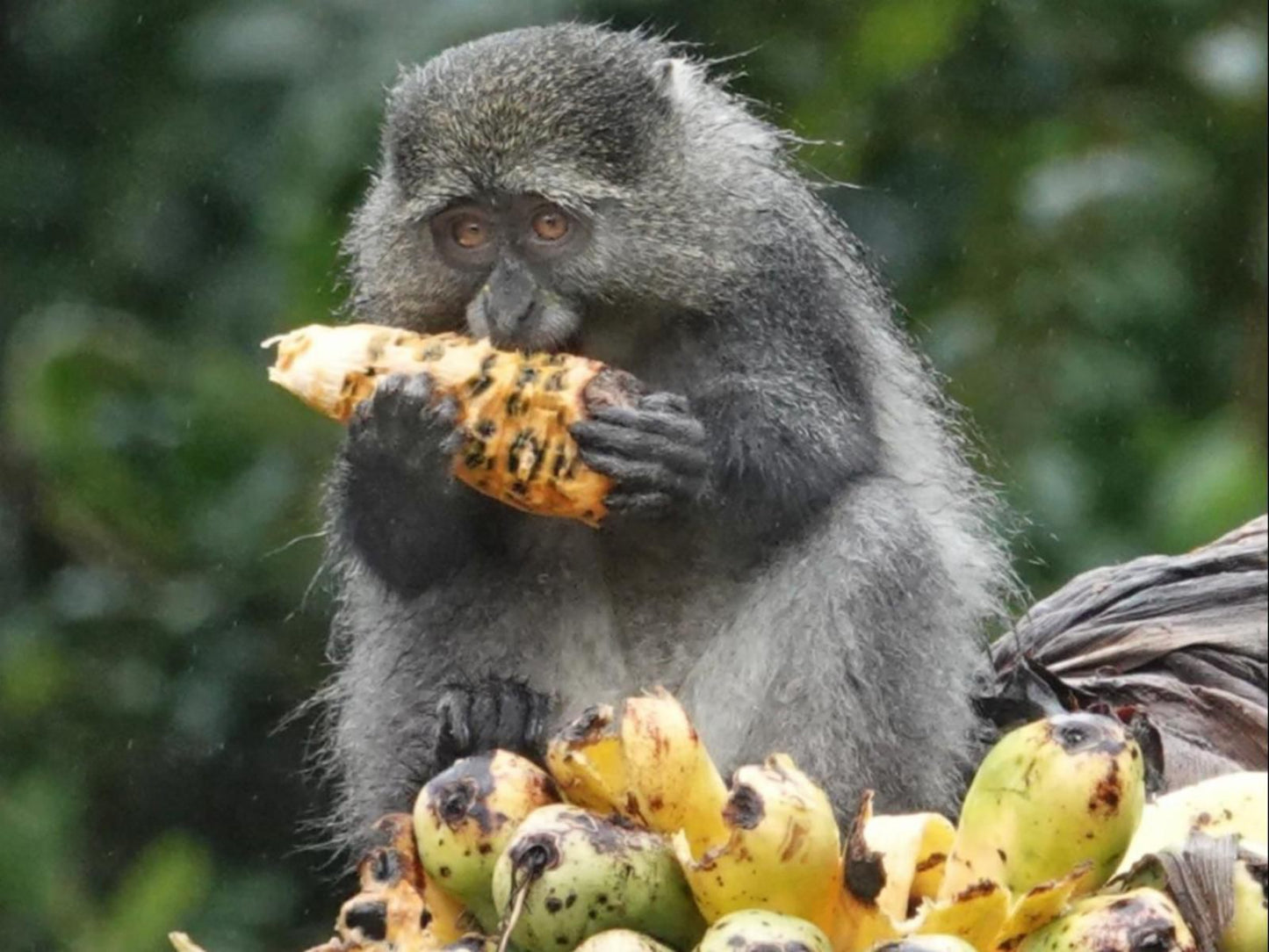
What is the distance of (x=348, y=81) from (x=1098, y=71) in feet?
5.88

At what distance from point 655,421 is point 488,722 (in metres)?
0.56

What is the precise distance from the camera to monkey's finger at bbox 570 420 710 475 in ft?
12.3

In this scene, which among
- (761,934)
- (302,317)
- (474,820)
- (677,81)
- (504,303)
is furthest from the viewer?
(302,317)

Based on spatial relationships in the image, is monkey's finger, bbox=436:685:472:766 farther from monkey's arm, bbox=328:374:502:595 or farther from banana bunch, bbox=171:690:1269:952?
banana bunch, bbox=171:690:1269:952

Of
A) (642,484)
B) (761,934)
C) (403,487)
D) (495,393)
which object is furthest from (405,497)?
(761,934)

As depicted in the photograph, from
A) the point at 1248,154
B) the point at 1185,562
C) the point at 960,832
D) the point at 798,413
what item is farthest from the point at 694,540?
the point at 1248,154

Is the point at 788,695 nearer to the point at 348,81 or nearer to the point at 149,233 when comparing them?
the point at 348,81

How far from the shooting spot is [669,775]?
267cm

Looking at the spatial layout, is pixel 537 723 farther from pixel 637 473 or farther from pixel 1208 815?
pixel 1208 815

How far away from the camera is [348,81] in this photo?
5328mm

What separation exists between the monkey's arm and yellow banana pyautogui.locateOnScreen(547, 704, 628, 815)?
1.05 meters

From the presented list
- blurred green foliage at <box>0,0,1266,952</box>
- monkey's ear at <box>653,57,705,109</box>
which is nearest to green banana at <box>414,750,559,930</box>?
monkey's ear at <box>653,57,705,109</box>

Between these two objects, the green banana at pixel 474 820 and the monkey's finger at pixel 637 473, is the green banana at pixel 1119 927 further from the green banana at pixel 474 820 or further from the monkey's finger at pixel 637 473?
the monkey's finger at pixel 637 473

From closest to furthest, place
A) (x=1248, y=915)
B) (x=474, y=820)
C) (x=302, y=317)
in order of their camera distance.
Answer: (x=1248, y=915) → (x=474, y=820) → (x=302, y=317)
